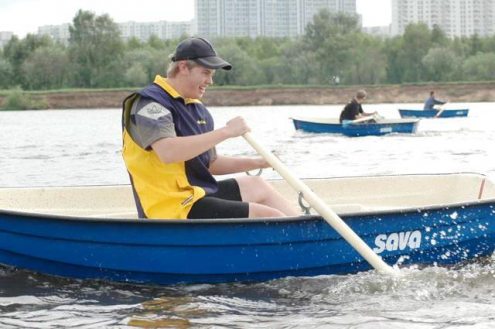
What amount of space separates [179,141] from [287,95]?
68817 millimetres

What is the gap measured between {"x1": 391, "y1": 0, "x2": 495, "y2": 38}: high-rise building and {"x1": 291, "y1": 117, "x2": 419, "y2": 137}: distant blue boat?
147m

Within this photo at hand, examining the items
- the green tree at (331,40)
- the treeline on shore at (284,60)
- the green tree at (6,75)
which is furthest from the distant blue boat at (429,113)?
the green tree at (6,75)

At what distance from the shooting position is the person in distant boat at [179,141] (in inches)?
224

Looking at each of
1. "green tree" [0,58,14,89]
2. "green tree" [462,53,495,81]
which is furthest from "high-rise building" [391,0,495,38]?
"green tree" [0,58,14,89]

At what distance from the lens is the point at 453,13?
171 m

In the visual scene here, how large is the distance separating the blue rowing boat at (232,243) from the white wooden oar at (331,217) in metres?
0.12

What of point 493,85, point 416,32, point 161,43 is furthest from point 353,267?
point 161,43

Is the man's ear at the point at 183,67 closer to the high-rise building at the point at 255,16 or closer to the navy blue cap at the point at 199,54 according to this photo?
the navy blue cap at the point at 199,54

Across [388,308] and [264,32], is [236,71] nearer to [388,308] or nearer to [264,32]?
[388,308]

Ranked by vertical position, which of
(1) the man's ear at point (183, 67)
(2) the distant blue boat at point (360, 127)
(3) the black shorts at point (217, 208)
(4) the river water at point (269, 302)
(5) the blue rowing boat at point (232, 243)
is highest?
(1) the man's ear at point (183, 67)

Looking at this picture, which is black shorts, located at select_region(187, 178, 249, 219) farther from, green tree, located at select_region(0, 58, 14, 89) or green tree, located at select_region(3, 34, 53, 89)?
green tree, located at select_region(0, 58, 14, 89)

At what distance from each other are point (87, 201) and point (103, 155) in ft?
44.3

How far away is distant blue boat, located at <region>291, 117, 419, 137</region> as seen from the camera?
22.9 m

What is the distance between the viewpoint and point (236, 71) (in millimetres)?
84375
